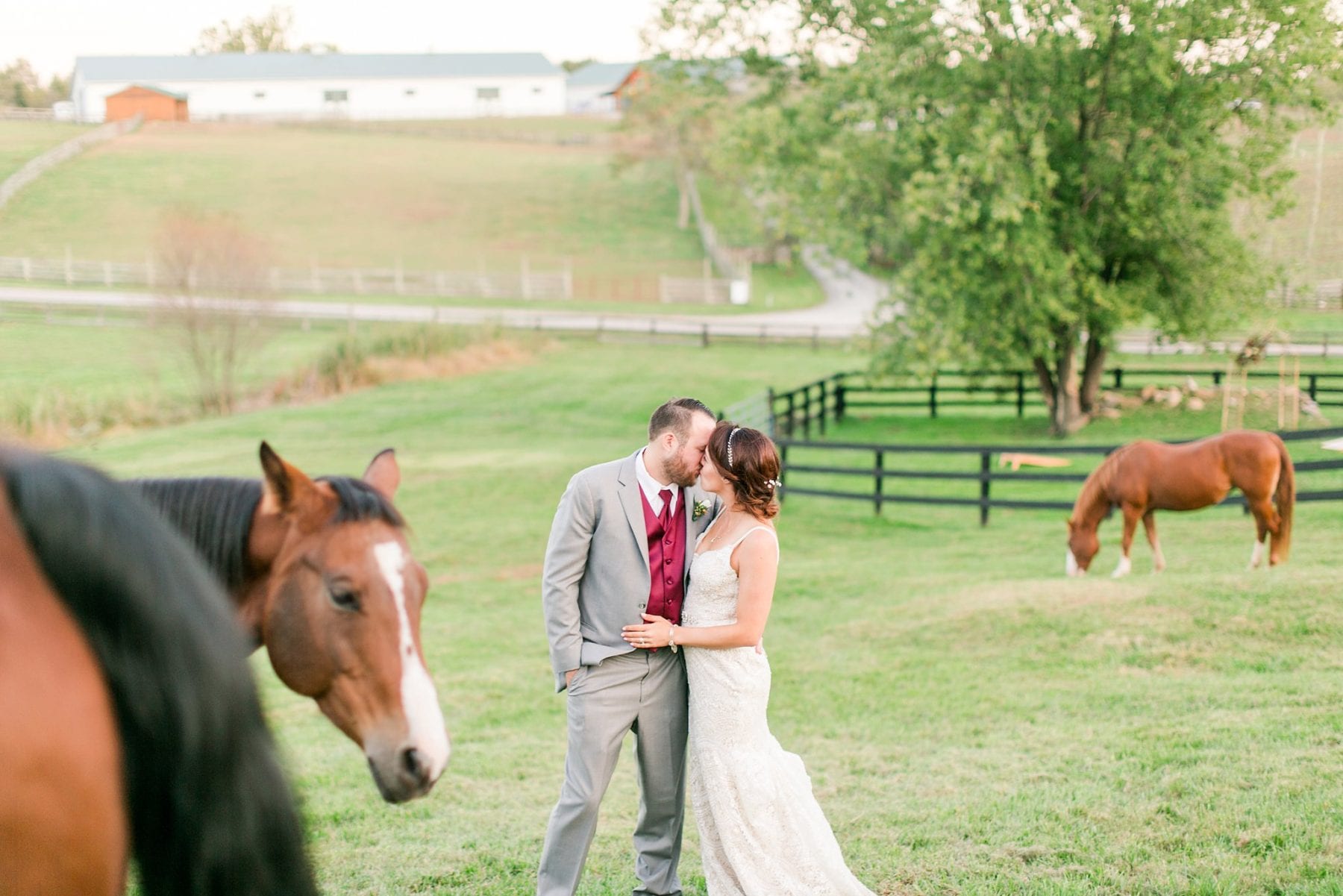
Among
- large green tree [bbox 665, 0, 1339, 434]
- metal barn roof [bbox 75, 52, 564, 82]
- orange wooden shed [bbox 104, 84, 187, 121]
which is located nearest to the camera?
large green tree [bbox 665, 0, 1339, 434]

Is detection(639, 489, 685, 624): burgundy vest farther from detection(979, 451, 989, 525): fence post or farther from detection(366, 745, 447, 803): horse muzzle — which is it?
detection(979, 451, 989, 525): fence post

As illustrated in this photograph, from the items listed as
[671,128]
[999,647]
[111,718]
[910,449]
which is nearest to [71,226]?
[671,128]

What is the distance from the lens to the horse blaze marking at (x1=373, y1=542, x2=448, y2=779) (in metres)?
2.64

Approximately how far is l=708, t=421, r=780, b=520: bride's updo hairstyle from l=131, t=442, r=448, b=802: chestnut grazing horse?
4.70 ft

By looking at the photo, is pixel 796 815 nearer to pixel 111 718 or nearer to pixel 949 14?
pixel 111 718

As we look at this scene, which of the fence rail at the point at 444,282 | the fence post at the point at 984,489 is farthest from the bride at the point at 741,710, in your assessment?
the fence rail at the point at 444,282

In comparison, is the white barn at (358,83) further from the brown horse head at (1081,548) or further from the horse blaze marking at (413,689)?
the horse blaze marking at (413,689)

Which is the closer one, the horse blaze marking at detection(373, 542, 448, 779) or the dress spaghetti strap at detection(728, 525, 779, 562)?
the horse blaze marking at detection(373, 542, 448, 779)

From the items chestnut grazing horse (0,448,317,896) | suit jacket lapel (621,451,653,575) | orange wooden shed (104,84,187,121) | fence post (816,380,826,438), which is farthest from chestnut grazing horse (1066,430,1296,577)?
orange wooden shed (104,84,187,121)

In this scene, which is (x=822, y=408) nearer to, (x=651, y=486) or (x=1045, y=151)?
(x=1045, y=151)

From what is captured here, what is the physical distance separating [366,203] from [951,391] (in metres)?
44.0

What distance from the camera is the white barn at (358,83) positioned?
89625 millimetres

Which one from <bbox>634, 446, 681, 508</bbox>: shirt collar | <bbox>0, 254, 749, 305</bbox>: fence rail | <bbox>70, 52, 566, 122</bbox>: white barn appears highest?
<bbox>70, 52, 566, 122</bbox>: white barn

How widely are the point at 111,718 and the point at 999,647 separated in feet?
26.3
